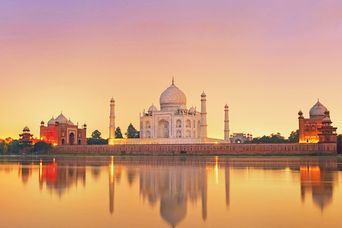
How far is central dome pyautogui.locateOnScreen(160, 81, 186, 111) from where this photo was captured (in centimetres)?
4575

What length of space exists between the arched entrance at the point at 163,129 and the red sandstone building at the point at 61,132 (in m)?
10.4

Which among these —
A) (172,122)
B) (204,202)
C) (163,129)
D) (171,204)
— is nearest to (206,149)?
(172,122)

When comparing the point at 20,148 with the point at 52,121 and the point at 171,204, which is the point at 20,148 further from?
the point at 171,204

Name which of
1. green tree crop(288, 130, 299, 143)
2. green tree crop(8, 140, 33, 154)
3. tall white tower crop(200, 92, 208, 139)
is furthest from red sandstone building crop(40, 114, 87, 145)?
green tree crop(288, 130, 299, 143)

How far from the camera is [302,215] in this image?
7.07 metres

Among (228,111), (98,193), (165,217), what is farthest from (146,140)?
(165,217)

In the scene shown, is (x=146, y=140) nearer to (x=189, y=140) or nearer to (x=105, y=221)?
(x=189, y=140)

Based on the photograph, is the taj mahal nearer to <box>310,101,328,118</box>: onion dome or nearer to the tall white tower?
the tall white tower

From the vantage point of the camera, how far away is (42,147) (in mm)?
44969

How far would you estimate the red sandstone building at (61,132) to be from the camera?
158ft

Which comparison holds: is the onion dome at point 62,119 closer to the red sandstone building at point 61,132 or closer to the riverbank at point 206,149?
the red sandstone building at point 61,132

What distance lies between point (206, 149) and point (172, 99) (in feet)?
26.5

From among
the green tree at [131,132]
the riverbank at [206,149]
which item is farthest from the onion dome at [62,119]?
the green tree at [131,132]

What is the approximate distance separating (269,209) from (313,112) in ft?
117
